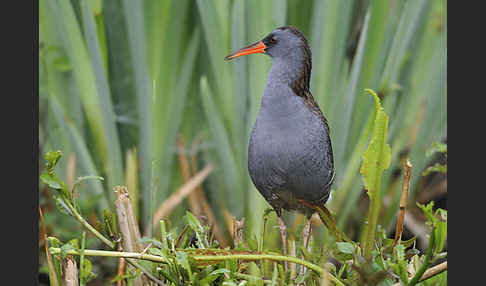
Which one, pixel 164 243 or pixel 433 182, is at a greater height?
pixel 164 243

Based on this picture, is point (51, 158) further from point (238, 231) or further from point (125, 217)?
point (238, 231)

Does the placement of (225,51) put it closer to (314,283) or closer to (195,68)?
(195,68)

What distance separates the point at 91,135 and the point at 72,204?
70cm

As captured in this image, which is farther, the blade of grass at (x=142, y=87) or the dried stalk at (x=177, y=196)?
the dried stalk at (x=177, y=196)

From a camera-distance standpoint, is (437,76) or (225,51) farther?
(437,76)

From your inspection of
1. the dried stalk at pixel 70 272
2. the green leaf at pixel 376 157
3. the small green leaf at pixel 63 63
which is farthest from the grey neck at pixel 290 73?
the small green leaf at pixel 63 63

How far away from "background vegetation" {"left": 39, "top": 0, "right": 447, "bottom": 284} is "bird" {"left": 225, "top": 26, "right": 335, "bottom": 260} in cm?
28

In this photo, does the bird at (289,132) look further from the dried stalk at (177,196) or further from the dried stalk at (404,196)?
the dried stalk at (177,196)

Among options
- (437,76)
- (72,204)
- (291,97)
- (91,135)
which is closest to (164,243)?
(72,204)

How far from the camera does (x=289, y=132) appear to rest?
0.97 m

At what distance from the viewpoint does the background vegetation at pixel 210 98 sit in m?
1.35

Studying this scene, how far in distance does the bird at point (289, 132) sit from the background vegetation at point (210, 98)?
0.28 m

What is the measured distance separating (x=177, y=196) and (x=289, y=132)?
24.4 inches

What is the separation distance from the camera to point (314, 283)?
94cm
